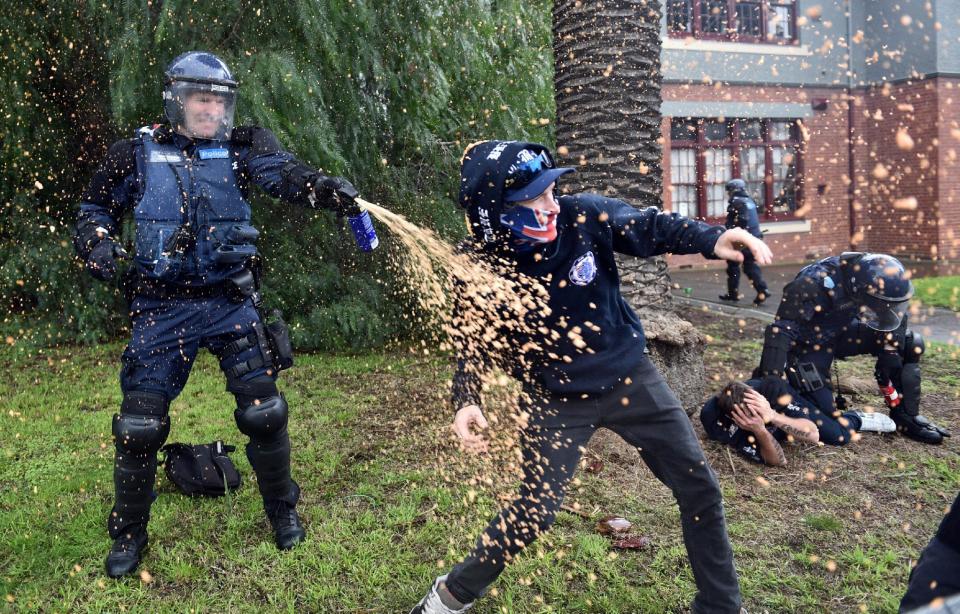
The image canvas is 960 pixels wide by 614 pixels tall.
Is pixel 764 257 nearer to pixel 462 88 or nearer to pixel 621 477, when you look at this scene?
pixel 621 477

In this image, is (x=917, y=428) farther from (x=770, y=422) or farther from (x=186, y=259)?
(x=186, y=259)

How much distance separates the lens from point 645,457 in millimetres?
2979

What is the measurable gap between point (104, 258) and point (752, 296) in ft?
35.1

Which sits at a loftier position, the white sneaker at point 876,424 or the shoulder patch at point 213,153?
the shoulder patch at point 213,153

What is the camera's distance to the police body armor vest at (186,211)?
350cm

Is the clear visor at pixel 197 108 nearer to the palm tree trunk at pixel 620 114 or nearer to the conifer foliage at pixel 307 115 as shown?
the palm tree trunk at pixel 620 114

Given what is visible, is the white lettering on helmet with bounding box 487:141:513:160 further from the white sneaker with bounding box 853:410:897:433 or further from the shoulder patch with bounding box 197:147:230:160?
the white sneaker with bounding box 853:410:897:433

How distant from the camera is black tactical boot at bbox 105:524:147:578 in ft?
11.5

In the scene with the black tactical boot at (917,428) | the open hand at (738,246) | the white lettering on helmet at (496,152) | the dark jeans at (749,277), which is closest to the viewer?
the open hand at (738,246)

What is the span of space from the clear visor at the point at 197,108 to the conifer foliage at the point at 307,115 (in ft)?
9.01

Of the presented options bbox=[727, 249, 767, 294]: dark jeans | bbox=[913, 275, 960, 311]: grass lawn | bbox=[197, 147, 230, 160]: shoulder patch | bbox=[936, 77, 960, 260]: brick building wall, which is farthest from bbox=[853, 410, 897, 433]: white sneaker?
bbox=[936, 77, 960, 260]: brick building wall

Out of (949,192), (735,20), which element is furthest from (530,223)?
(949,192)

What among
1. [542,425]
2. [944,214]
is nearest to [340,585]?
[542,425]

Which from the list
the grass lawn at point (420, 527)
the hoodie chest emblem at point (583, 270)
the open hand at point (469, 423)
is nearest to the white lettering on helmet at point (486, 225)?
the hoodie chest emblem at point (583, 270)
